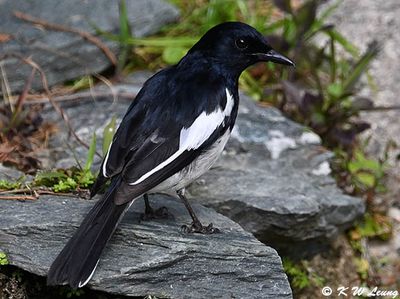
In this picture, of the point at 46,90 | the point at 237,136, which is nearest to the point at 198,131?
the point at 237,136

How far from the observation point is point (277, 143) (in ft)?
19.9

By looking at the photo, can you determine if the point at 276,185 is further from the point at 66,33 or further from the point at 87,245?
the point at 66,33

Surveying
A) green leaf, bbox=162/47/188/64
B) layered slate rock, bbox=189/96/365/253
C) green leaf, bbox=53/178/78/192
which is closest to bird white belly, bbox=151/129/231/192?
green leaf, bbox=53/178/78/192

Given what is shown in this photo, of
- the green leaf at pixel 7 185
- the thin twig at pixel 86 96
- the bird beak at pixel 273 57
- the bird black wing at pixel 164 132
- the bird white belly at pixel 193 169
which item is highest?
the bird beak at pixel 273 57

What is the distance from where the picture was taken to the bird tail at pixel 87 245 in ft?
12.8

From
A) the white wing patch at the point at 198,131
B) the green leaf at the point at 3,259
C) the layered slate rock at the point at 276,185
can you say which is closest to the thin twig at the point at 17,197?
A: the green leaf at the point at 3,259

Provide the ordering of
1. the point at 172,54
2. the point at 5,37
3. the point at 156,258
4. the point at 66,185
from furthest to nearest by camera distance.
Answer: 1. the point at 172,54
2. the point at 5,37
3. the point at 66,185
4. the point at 156,258

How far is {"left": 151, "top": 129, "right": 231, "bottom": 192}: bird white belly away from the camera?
4433mm

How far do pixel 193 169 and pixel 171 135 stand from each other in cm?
23

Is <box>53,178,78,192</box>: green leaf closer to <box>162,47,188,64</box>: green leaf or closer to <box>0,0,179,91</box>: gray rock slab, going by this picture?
<box>0,0,179,91</box>: gray rock slab

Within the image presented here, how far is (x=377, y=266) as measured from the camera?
19.7ft

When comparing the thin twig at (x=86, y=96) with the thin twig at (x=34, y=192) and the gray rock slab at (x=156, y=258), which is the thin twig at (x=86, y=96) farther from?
the gray rock slab at (x=156, y=258)

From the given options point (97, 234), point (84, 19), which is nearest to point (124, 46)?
point (84, 19)

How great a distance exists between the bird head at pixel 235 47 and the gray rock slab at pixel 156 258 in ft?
3.37
